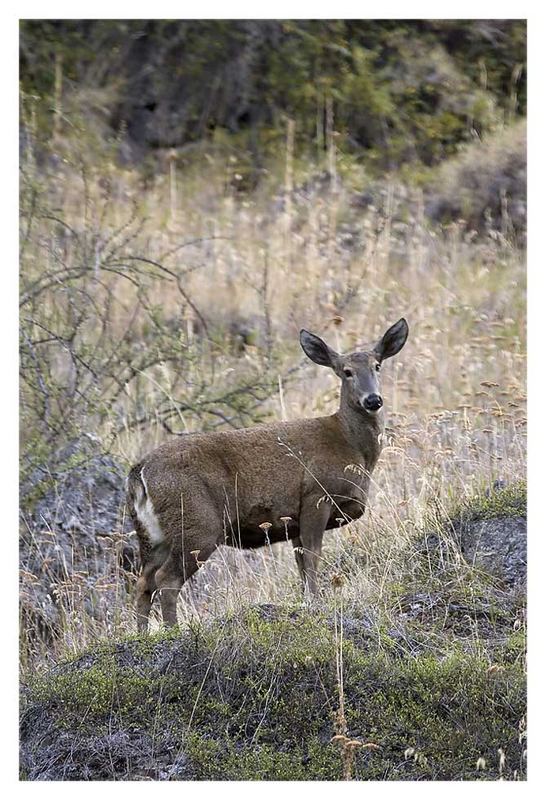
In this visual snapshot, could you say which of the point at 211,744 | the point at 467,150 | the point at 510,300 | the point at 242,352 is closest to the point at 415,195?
the point at 467,150

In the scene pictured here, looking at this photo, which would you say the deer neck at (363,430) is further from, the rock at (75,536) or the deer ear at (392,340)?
the rock at (75,536)

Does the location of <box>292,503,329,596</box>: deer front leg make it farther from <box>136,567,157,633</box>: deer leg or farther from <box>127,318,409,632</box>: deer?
<box>136,567,157,633</box>: deer leg

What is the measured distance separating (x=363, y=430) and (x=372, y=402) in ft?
1.32

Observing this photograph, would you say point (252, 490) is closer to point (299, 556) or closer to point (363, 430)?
point (299, 556)

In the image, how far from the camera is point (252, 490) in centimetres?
777

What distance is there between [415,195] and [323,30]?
3.58m

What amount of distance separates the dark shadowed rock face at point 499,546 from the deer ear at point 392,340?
1.28m

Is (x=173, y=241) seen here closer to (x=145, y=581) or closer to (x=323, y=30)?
(x=323, y=30)

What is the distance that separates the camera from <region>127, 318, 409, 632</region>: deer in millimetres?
7602

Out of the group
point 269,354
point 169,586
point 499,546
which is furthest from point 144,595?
point 269,354

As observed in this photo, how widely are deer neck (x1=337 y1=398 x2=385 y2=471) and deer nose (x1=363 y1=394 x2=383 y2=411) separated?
0.29m

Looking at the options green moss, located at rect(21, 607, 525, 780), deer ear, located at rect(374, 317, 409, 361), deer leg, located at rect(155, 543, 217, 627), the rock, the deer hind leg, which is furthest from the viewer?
the rock

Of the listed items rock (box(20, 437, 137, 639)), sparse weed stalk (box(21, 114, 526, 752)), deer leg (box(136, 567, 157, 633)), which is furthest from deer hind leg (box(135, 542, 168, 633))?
rock (box(20, 437, 137, 639))

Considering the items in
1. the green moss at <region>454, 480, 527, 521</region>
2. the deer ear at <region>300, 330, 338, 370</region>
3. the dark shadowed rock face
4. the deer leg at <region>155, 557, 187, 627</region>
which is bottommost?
the deer leg at <region>155, 557, 187, 627</region>
